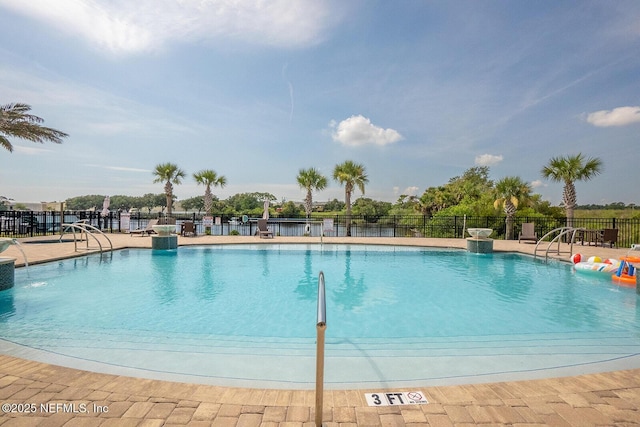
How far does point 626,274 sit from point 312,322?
7730 millimetres

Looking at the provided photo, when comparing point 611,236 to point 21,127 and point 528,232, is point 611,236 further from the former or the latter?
point 21,127

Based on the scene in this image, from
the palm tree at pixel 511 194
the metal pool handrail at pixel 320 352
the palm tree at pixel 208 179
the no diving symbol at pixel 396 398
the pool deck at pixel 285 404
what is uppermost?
the palm tree at pixel 208 179

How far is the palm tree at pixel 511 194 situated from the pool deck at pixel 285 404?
16.5 metres

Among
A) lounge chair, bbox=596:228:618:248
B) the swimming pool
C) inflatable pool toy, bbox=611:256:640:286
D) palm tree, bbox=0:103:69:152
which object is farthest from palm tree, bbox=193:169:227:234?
lounge chair, bbox=596:228:618:248

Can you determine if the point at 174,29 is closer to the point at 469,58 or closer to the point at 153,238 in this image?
the point at 153,238

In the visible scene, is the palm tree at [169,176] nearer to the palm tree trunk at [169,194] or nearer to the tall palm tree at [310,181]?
the palm tree trunk at [169,194]

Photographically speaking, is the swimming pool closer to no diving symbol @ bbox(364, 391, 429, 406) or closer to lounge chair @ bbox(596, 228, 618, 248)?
no diving symbol @ bbox(364, 391, 429, 406)

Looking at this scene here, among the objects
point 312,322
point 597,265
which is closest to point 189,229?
point 312,322

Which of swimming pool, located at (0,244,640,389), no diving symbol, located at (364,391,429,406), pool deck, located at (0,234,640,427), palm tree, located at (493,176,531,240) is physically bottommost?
swimming pool, located at (0,244,640,389)

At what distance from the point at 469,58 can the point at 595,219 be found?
10.6 m

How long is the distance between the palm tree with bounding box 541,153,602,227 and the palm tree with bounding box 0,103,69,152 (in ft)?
79.6

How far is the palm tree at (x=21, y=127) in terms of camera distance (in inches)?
479

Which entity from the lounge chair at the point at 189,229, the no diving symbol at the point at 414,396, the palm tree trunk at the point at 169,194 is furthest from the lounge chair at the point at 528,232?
the palm tree trunk at the point at 169,194

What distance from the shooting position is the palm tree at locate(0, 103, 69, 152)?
12.2 m
